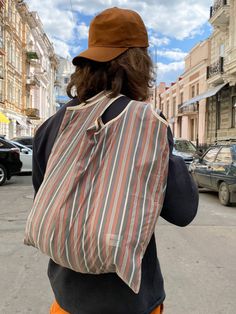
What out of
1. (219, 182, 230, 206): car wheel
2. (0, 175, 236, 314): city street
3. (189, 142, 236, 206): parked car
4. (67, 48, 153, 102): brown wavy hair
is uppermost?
(67, 48, 153, 102): brown wavy hair

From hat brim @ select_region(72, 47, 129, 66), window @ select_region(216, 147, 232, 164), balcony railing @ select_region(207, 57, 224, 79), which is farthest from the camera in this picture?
balcony railing @ select_region(207, 57, 224, 79)

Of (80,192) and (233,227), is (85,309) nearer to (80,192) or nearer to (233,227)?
(80,192)

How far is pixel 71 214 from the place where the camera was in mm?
1222

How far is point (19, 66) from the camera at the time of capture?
4203cm

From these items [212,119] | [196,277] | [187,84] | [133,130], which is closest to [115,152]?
[133,130]

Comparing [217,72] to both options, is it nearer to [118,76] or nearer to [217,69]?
[217,69]

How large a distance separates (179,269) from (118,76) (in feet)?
11.3

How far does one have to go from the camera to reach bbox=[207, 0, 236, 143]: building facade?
24.1 meters

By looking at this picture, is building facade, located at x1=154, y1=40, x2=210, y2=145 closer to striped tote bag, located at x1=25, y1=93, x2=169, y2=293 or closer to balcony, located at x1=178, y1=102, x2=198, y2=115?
balcony, located at x1=178, y1=102, x2=198, y2=115

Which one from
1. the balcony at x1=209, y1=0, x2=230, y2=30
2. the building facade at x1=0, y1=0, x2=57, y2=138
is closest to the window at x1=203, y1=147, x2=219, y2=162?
the balcony at x1=209, y1=0, x2=230, y2=30

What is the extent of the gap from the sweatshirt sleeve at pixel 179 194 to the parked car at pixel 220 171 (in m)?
7.65

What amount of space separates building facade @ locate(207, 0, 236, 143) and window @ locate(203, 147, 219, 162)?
13039 millimetres

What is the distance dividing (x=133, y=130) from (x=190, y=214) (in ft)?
1.21

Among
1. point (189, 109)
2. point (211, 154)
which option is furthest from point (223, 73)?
point (211, 154)
